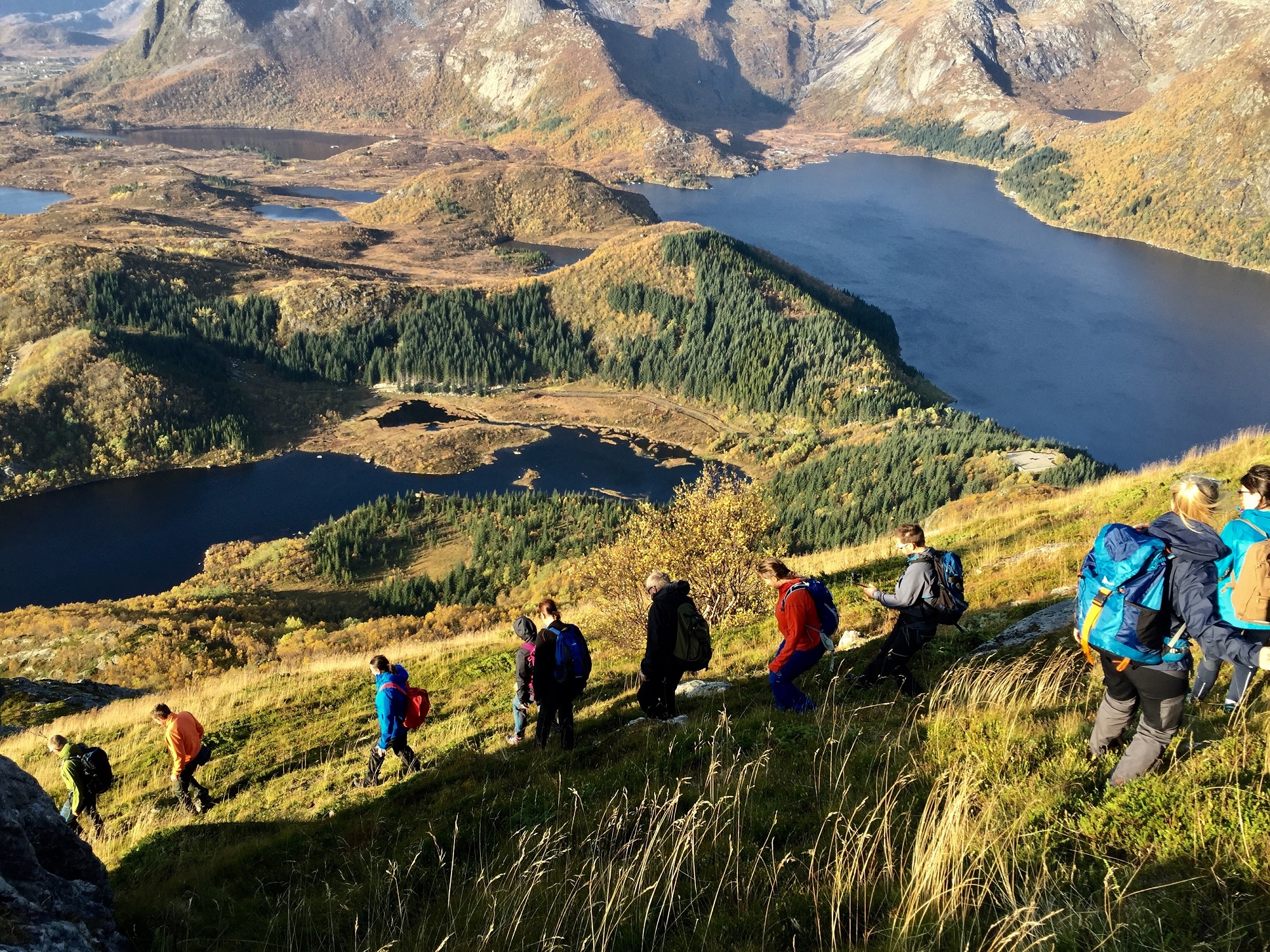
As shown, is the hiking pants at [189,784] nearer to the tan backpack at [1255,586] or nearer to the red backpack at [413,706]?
the red backpack at [413,706]

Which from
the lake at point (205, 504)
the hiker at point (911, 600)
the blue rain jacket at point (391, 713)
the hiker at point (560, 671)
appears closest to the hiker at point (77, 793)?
the blue rain jacket at point (391, 713)

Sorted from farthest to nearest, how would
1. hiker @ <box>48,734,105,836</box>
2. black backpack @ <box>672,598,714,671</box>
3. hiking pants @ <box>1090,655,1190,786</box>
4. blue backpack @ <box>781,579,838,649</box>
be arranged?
hiker @ <box>48,734,105,836</box> < black backpack @ <box>672,598,714,671</box> < blue backpack @ <box>781,579,838,649</box> < hiking pants @ <box>1090,655,1190,786</box>

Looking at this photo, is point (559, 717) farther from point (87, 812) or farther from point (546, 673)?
point (87, 812)

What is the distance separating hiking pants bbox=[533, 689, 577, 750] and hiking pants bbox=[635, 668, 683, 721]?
3.95 ft

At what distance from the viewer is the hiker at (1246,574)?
8.27m

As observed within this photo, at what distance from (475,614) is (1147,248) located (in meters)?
208

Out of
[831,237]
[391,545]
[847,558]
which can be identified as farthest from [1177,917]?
[831,237]

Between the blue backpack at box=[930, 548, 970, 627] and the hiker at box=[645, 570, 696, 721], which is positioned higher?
the blue backpack at box=[930, 548, 970, 627]

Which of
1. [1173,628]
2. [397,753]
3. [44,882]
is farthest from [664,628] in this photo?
[44,882]

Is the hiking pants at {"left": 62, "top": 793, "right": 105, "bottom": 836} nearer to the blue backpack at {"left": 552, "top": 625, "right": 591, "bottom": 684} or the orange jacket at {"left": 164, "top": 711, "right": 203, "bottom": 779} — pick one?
the orange jacket at {"left": 164, "top": 711, "right": 203, "bottom": 779}

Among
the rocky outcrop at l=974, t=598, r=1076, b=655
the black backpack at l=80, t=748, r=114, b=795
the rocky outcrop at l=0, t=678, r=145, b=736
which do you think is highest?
the rocky outcrop at l=974, t=598, r=1076, b=655

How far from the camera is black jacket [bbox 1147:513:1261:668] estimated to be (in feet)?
25.2

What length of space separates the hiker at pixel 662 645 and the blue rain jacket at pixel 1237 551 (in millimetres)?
6732

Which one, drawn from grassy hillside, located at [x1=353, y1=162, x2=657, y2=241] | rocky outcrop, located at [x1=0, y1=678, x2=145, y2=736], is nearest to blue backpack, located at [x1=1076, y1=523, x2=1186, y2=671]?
rocky outcrop, located at [x1=0, y1=678, x2=145, y2=736]
